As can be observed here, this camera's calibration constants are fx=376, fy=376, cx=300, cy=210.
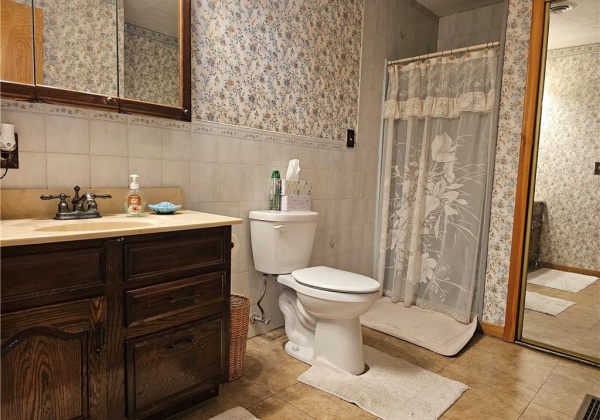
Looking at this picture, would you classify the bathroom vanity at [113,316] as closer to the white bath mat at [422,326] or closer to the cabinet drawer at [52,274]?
the cabinet drawer at [52,274]

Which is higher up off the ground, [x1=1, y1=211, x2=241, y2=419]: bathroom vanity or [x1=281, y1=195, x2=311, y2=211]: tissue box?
[x1=281, y1=195, x2=311, y2=211]: tissue box

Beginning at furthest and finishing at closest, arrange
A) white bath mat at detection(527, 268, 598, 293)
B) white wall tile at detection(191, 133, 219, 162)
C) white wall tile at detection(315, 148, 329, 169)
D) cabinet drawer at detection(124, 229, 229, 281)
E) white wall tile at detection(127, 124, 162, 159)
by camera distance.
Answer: white wall tile at detection(315, 148, 329, 169)
white bath mat at detection(527, 268, 598, 293)
white wall tile at detection(191, 133, 219, 162)
white wall tile at detection(127, 124, 162, 159)
cabinet drawer at detection(124, 229, 229, 281)

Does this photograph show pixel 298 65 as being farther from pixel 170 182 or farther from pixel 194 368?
pixel 194 368

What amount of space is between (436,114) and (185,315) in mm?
2127

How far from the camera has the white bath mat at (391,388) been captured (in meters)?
1.63

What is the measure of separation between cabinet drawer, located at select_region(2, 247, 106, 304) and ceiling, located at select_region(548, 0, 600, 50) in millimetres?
2615

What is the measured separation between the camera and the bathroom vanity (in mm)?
1055

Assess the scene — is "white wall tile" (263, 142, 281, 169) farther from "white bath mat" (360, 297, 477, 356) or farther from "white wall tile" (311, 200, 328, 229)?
"white bath mat" (360, 297, 477, 356)

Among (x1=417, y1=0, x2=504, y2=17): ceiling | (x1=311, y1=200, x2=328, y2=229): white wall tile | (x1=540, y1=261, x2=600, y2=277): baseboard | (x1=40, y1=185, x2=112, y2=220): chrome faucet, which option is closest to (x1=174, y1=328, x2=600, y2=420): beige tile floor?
(x1=540, y1=261, x2=600, y2=277): baseboard

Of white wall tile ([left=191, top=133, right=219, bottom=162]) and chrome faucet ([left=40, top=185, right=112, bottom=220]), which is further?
white wall tile ([left=191, top=133, right=219, bottom=162])

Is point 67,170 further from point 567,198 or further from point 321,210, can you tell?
point 567,198

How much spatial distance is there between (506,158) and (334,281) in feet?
4.58

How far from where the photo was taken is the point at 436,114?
2.63 m

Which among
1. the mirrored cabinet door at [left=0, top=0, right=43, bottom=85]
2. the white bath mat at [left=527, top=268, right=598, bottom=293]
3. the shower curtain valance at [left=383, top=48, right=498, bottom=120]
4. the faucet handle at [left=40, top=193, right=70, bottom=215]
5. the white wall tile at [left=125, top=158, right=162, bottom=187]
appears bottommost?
the white bath mat at [left=527, top=268, right=598, bottom=293]
